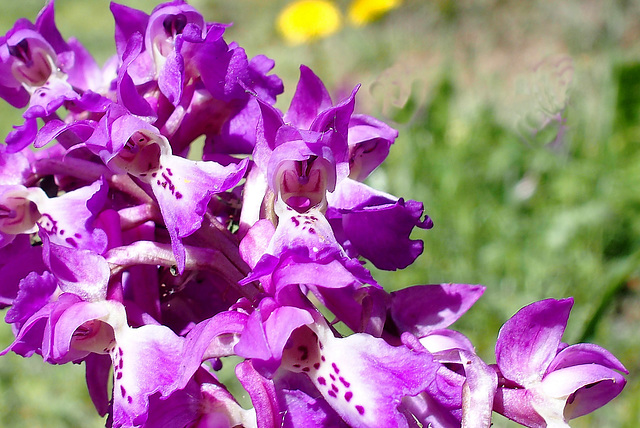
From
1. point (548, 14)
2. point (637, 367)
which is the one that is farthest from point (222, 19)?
point (637, 367)

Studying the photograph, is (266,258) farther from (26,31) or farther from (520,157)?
Answer: (520,157)

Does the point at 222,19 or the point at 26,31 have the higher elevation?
the point at 26,31

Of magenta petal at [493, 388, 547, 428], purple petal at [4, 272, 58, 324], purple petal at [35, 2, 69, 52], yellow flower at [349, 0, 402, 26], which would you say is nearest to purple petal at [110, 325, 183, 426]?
purple petal at [4, 272, 58, 324]

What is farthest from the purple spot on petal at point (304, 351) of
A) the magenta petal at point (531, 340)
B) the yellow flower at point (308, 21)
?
the yellow flower at point (308, 21)

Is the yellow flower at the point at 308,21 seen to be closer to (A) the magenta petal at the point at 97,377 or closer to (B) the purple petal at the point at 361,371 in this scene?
(A) the magenta petal at the point at 97,377

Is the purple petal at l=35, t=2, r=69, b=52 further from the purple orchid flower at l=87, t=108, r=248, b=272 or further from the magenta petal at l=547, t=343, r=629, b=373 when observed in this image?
the magenta petal at l=547, t=343, r=629, b=373

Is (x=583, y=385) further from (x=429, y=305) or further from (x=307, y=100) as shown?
(x=307, y=100)

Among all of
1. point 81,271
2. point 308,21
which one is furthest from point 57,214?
point 308,21
